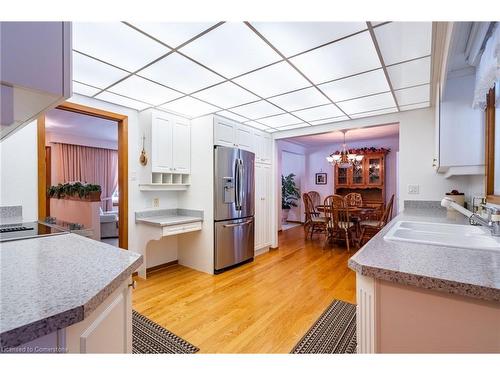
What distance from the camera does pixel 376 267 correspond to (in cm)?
87

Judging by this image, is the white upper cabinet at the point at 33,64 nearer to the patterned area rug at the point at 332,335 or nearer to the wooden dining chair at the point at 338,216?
the patterned area rug at the point at 332,335

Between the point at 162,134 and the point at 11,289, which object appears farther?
the point at 162,134

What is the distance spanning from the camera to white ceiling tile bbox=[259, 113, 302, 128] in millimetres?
3352

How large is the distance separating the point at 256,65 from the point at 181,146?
1735mm

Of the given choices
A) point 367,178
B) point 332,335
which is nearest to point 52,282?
point 332,335

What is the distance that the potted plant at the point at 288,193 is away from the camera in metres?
7.19

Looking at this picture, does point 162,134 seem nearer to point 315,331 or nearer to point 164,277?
point 164,277

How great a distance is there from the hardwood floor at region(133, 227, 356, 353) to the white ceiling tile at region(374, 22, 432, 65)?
214 cm

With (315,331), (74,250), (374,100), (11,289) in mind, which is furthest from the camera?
(374,100)

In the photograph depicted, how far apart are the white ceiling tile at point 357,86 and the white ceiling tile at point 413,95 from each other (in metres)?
0.23

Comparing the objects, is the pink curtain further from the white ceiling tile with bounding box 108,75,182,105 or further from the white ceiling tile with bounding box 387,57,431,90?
the white ceiling tile with bounding box 387,57,431,90
